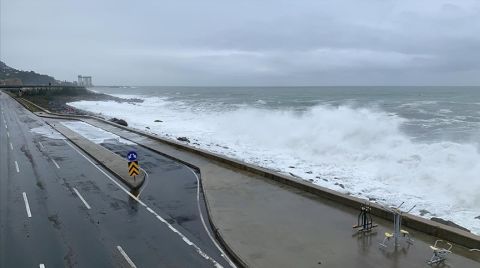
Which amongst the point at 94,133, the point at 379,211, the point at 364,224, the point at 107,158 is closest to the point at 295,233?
the point at 364,224

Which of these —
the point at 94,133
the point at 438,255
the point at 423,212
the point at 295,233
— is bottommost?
the point at 423,212

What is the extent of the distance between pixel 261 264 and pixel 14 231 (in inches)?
279

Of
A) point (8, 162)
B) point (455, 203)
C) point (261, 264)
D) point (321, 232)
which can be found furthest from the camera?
point (8, 162)

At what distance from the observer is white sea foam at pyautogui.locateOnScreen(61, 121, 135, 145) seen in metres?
29.1

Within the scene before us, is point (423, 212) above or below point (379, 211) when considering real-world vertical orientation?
below

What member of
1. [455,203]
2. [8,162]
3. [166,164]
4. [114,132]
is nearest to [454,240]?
[455,203]

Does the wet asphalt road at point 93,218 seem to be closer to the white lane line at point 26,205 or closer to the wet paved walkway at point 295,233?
the white lane line at point 26,205

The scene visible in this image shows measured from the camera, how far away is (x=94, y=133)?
3294 cm

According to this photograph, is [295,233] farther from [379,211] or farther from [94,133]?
[94,133]

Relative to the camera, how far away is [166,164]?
69.0 feet

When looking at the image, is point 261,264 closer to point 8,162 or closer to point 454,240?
point 454,240

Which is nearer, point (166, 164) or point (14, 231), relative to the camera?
point (14, 231)

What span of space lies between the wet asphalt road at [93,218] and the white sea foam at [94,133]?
25.4 feet

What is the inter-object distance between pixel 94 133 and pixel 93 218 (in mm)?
21750
